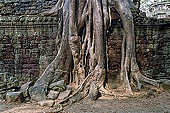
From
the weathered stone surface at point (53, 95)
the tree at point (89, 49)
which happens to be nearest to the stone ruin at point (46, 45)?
the tree at point (89, 49)

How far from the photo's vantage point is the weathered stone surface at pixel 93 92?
3679mm

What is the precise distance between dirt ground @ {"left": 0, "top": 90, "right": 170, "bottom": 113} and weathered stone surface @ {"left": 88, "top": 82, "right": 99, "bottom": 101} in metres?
0.08

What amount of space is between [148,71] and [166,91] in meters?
1.42

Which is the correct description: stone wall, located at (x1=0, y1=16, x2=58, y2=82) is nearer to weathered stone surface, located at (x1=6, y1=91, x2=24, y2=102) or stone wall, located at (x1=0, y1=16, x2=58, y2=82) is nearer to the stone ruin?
the stone ruin

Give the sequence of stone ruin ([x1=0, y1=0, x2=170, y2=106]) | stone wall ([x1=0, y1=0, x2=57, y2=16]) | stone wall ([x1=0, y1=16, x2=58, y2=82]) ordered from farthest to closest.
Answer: stone wall ([x1=0, y1=0, x2=57, y2=16])
stone wall ([x1=0, y1=16, x2=58, y2=82])
stone ruin ([x1=0, y1=0, x2=170, y2=106])

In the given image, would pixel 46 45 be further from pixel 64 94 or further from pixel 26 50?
pixel 64 94

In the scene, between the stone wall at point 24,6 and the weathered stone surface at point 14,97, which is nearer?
the weathered stone surface at point 14,97

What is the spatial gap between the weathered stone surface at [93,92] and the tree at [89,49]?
7cm

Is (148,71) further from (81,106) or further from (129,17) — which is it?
(81,106)

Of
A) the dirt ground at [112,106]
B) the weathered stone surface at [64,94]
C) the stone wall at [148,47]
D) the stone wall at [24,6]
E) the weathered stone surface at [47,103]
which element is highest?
the stone wall at [24,6]

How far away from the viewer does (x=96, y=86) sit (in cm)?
388

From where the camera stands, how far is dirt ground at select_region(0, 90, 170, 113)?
10.4 ft

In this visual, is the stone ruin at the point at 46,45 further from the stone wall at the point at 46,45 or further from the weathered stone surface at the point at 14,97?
the weathered stone surface at the point at 14,97

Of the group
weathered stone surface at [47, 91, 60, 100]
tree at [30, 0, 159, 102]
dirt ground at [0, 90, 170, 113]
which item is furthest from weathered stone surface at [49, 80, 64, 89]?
dirt ground at [0, 90, 170, 113]
